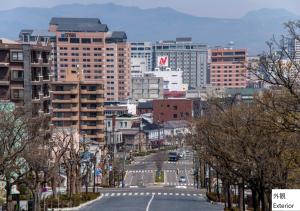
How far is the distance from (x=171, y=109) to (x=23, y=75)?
392 ft

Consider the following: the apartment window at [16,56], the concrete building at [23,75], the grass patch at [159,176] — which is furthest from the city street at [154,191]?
the apartment window at [16,56]

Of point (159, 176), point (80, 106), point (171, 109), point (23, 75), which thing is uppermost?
point (23, 75)

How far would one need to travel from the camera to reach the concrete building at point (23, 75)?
76.1m

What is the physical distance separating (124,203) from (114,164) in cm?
4409

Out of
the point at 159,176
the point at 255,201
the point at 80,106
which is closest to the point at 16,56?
the point at 159,176

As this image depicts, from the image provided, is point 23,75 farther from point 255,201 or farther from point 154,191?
point 255,201

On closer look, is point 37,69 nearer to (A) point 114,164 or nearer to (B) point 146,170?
(A) point 114,164

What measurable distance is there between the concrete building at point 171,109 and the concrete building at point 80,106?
221 ft

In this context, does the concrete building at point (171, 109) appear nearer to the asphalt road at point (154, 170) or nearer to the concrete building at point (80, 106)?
the asphalt road at point (154, 170)

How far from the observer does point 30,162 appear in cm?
4650

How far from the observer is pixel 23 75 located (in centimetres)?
7819

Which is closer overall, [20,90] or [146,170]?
[20,90]

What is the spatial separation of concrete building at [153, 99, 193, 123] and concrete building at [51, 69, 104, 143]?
67331 mm

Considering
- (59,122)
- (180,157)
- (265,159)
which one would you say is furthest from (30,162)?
(180,157)
